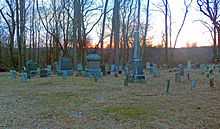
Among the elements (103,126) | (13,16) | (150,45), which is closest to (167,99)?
(103,126)

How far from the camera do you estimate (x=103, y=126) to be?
19.4 ft

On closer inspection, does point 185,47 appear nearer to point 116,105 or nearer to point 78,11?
point 78,11

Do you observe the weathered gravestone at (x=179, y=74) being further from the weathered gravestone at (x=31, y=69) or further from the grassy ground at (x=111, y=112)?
the weathered gravestone at (x=31, y=69)

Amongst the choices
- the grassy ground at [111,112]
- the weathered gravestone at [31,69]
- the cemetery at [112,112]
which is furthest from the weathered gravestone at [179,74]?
the weathered gravestone at [31,69]

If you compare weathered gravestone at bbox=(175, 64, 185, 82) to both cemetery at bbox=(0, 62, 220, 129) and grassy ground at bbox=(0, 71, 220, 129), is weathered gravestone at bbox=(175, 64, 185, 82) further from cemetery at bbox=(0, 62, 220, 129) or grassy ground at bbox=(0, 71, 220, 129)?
grassy ground at bbox=(0, 71, 220, 129)

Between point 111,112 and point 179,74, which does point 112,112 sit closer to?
point 111,112

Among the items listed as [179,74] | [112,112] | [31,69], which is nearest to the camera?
[112,112]

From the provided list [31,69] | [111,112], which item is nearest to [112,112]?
[111,112]

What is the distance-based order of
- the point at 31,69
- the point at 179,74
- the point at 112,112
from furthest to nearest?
the point at 31,69
the point at 179,74
the point at 112,112

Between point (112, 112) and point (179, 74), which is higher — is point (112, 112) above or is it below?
below


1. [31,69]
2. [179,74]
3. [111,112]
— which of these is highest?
[31,69]

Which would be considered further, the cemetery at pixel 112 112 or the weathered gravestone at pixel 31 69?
the weathered gravestone at pixel 31 69

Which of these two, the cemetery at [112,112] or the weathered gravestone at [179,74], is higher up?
the weathered gravestone at [179,74]

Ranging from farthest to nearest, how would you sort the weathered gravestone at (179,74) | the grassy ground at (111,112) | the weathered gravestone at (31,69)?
the weathered gravestone at (31,69), the weathered gravestone at (179,74), the grassy ground at (111,112)
